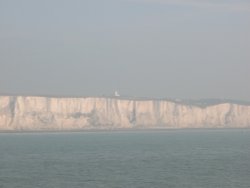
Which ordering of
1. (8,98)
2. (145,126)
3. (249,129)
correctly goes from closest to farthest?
1. (8,98)
2. (145,126)
3. (249,129)

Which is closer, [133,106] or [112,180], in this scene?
[112,180]

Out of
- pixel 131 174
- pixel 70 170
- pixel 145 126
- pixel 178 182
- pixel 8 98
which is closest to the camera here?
pixel 178 182

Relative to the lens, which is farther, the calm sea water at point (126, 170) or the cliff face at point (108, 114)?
the cliff face at point (108, 114)

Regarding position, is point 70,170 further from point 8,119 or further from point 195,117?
point 195,117

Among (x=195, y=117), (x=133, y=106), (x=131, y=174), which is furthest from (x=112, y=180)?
(x=195, y=117)

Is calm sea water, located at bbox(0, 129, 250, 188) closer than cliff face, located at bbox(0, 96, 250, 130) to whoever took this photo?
Yes

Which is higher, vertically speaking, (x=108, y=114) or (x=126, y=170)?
(x=108, y=114)

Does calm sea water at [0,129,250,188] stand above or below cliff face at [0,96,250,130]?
below

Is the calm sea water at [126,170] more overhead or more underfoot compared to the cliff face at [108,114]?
more underfoot
